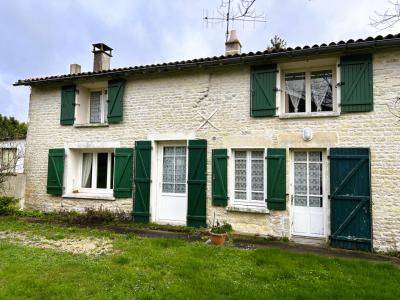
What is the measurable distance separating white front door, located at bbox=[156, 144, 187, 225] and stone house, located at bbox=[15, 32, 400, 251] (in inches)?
1.2

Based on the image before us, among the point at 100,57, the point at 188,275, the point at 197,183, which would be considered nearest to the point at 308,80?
the point at 197,183

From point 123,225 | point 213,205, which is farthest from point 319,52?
point 123,225

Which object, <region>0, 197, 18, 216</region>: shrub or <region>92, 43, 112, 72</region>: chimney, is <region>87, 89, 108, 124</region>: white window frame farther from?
<region>0, 197, 18, 216</region>: shrub

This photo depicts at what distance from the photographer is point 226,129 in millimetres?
7746

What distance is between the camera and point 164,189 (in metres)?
8.51

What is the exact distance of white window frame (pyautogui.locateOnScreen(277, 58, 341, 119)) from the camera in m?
6.88

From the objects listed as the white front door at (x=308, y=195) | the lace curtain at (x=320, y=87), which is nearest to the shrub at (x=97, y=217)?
the white front door at (x=308, y=195)

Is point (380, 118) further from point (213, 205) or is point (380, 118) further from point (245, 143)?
point (213, 205)

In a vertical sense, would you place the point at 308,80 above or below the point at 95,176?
above

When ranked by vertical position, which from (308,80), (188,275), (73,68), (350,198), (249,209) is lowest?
(188,275)

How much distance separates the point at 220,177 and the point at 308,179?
2182 mm

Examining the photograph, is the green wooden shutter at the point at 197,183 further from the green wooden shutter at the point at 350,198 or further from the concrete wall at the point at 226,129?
the green wooden shutter at the point at 350,198

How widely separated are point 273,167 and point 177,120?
9.81ft

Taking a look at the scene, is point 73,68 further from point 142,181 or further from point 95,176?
point 142,181
